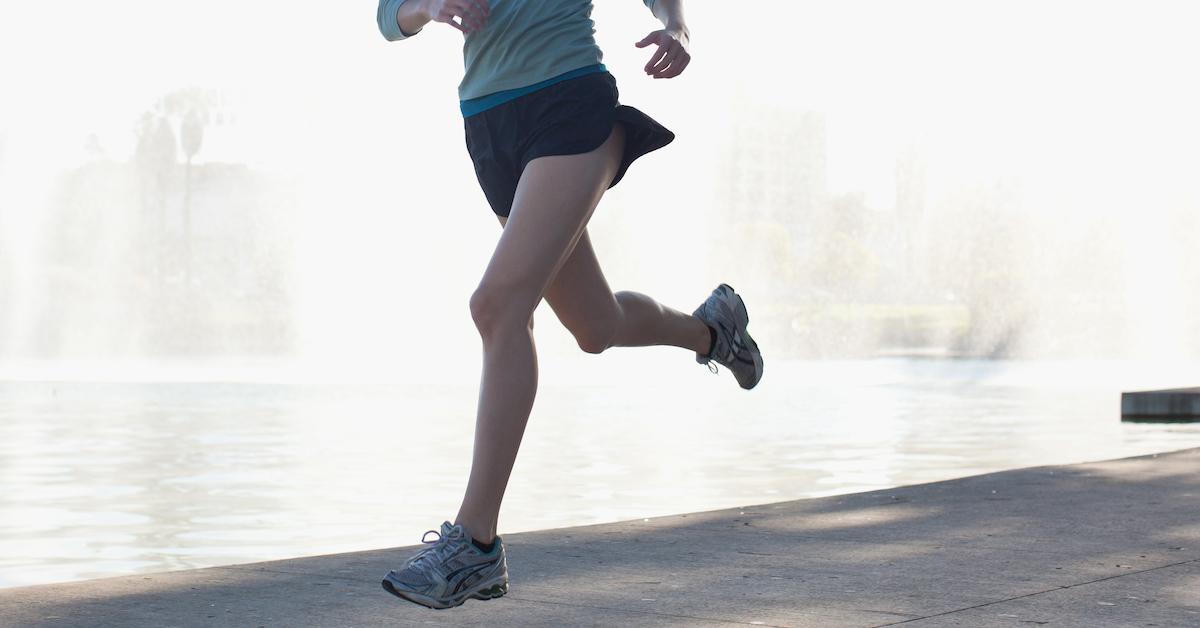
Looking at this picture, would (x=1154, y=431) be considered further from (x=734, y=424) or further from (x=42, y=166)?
(x=42, y=166)

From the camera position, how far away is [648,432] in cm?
1028

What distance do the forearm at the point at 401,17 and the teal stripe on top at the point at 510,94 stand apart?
0.18 metres

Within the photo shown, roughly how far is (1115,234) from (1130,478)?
22.8 meters

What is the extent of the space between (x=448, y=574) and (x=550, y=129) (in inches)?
34.2

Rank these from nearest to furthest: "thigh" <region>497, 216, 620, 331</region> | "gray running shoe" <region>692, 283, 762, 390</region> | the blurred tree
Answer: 1. "thigh" <region>497, 216, 620, 331</region>
2. "gray running shoe" <region>692, 283, 762, 390</region>
3. the blurred tree

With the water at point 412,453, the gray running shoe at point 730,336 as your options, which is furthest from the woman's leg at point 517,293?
the water at point 412,453

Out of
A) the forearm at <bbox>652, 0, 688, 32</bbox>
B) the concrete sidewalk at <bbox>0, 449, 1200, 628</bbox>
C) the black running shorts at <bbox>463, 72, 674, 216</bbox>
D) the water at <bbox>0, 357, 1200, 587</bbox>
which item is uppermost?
the forearm at <bbox>652, 0, 688, 32</bbox>

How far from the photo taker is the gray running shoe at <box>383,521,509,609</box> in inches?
118

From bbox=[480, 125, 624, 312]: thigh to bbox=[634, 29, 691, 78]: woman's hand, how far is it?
0.27 meters

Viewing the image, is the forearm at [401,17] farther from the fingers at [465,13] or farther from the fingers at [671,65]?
the fingers at [671,65]

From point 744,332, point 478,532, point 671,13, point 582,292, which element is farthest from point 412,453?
point 478,532

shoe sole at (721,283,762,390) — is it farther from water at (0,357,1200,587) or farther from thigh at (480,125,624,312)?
water at (0,357,1200,587)

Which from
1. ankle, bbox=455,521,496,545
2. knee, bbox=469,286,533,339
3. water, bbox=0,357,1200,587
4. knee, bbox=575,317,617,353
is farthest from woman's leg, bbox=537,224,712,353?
water, bbox=0,357,1200,587

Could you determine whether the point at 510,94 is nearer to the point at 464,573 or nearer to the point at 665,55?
the point at 665,55
